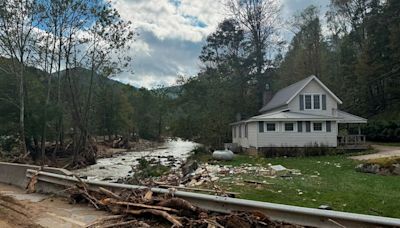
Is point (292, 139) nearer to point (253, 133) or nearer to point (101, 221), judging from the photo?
point (253, 133)

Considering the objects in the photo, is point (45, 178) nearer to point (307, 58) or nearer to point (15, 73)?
point (15, 73)

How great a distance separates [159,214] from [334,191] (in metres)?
6.87

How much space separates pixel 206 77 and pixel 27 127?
77.4 feet

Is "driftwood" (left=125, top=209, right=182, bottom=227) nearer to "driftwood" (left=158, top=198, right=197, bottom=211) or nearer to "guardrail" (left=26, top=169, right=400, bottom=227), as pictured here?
"driftwood" (left=158, top=198, right=197, bottom=211)

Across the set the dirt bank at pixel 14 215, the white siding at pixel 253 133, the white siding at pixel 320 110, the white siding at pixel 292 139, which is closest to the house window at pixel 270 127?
the white siding at pixel 292 139

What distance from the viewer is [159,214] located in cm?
650

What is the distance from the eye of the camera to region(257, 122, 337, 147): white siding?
2775 cm

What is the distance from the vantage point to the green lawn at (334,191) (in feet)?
31.2

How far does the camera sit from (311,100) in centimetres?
3086

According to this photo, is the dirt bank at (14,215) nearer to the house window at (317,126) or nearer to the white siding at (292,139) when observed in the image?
the white siding at (292,139)

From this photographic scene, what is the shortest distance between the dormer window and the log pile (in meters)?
24.9

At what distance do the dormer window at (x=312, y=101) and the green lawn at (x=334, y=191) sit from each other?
49.8 ft

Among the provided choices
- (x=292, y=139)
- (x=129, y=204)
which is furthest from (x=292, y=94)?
(x=129, y=204)

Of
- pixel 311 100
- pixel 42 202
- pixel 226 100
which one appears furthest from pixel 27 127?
pixel 42 202
